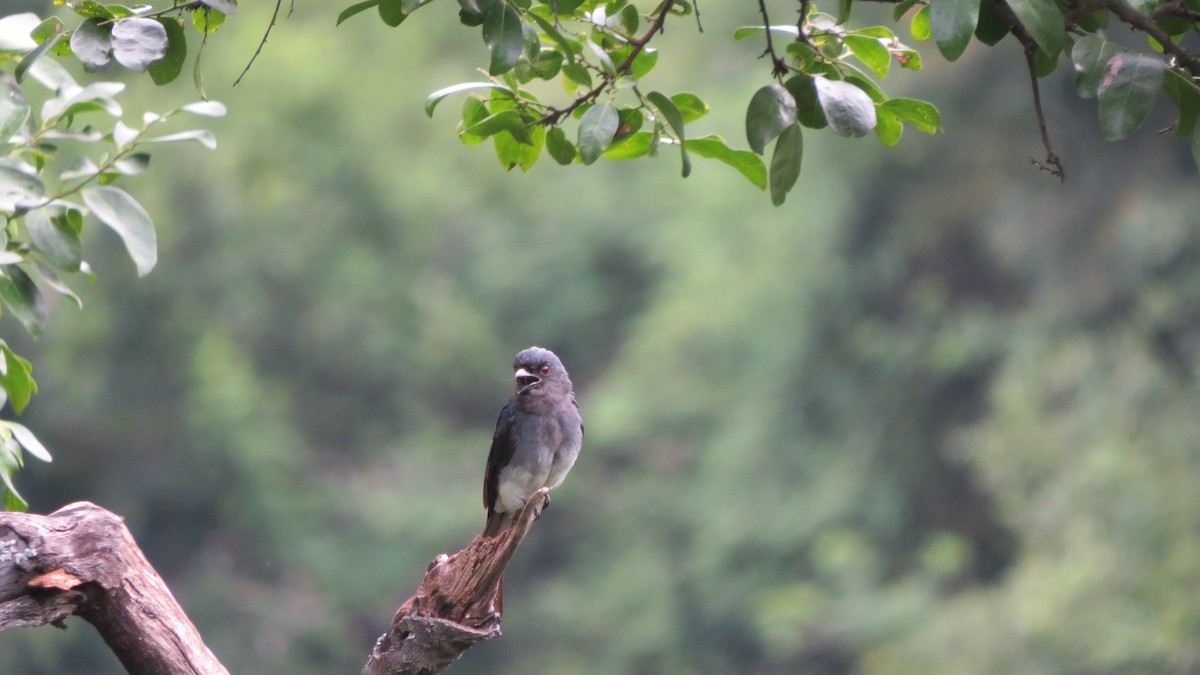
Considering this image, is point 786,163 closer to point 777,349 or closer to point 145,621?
point 145,621

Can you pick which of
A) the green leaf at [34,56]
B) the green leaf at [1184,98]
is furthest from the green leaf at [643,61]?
the green leaf at [34,56]

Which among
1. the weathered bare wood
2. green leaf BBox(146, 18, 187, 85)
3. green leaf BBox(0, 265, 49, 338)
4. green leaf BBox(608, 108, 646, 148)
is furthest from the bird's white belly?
green leaf BBox(146, 18, 187, 85)

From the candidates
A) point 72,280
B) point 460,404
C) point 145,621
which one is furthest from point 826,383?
point 145,621

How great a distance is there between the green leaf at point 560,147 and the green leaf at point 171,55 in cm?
68

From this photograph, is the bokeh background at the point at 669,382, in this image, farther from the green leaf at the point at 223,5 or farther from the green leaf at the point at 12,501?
the green leaf at the point at 223,5

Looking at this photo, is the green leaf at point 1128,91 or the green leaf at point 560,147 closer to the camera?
the green leaf at point 1128,91

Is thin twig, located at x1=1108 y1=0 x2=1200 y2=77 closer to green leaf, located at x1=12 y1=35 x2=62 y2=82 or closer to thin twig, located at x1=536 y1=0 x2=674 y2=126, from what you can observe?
Result: thin twig, located at x1=536 y1=0 x2=674 y2=126

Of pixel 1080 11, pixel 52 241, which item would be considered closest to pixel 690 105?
pixel 1080 11

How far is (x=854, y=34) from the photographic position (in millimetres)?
2436

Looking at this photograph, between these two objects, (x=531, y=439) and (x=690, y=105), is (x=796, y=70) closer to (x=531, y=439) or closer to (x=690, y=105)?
(x=690, y=105)

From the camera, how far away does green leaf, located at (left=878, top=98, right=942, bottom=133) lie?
7.91ft

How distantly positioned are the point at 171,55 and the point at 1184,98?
5.68 ft

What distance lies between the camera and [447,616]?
9.63 ft

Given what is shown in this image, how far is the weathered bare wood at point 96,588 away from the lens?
271cm
